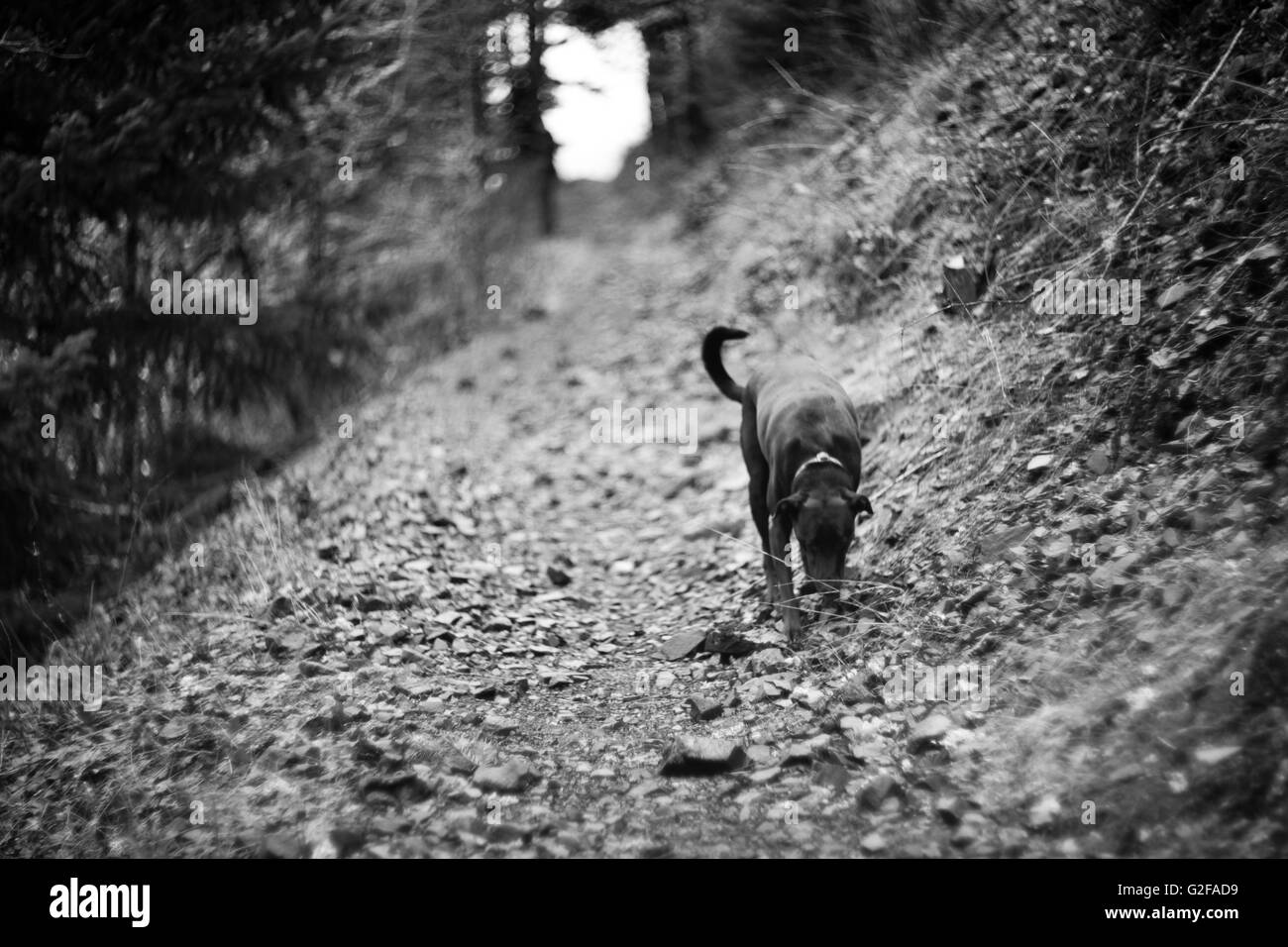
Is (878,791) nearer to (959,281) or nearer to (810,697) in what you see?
(810,697)

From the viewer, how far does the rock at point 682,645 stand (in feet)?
14.7

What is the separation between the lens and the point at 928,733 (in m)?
3.28

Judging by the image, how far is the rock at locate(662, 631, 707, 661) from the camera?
14.7ft

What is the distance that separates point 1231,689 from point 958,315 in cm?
357

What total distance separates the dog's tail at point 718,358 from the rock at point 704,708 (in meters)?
2.35

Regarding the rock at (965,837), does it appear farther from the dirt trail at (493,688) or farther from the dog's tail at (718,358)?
the dog's tail at (718,358)

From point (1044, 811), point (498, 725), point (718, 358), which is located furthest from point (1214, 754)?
point (718, 358)

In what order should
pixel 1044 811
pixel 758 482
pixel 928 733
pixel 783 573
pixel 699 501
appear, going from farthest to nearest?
pixel 699 501
pixel 758 482
pixel 783 573
pixel 928 733
pixel 1044 811

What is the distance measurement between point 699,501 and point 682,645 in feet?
8.05

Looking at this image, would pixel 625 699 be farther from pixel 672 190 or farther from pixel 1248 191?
pixel 672 190

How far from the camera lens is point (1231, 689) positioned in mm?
2725

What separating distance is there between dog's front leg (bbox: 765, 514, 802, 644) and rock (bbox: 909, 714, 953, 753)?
1.05m

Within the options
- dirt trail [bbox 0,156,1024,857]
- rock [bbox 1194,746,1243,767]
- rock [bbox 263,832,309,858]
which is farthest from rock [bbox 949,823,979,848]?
rock [bbox 263,832,309,858]
